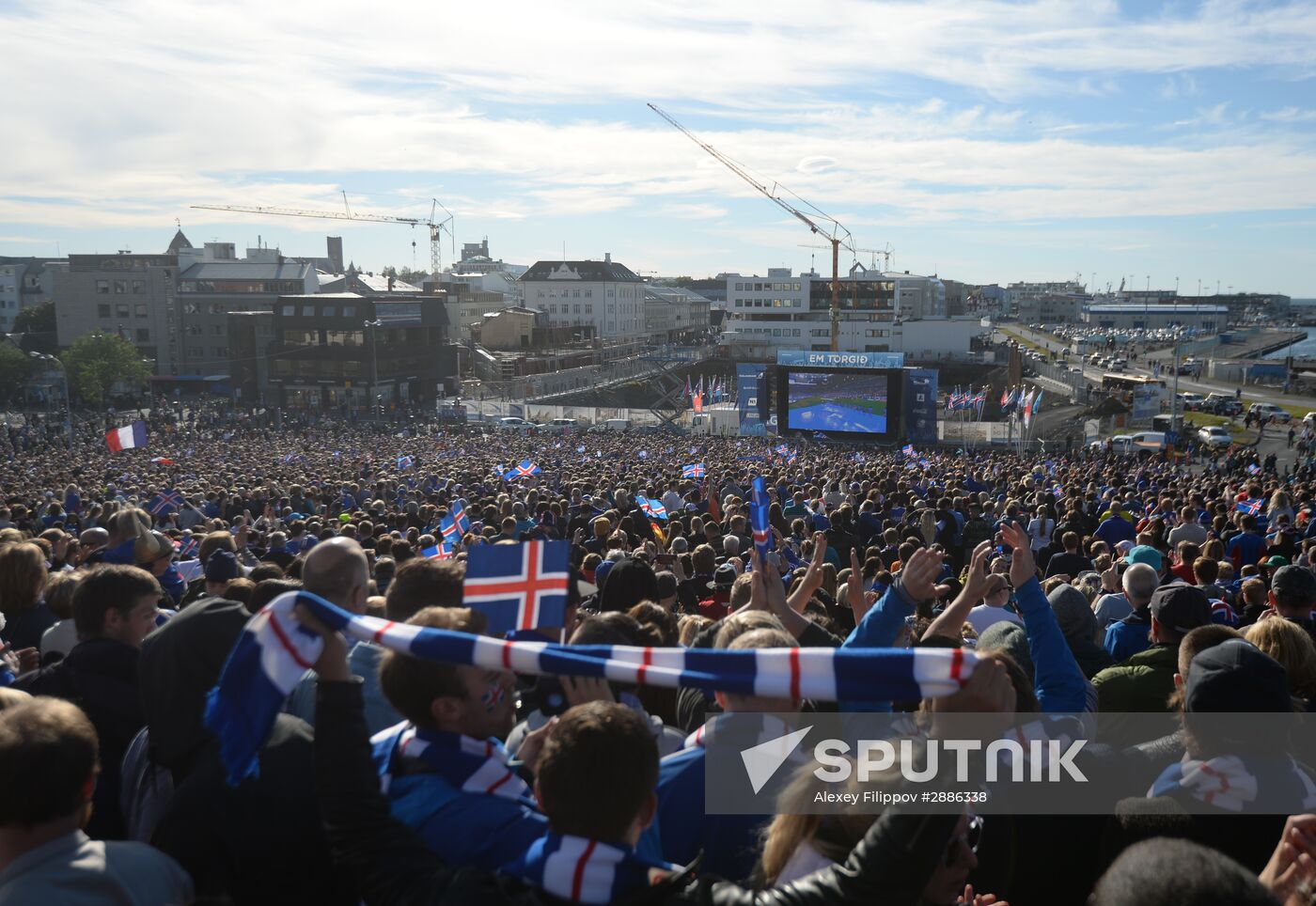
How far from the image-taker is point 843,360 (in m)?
49.0

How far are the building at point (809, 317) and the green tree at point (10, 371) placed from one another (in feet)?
223

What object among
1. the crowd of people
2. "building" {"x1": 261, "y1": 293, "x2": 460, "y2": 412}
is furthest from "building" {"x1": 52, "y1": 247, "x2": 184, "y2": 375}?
the crowd of people

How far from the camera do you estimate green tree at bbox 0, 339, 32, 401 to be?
7144 cm

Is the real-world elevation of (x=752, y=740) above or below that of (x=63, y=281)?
below

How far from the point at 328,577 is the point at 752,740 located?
1774mm

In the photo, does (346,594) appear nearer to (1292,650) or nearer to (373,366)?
(1292,650)

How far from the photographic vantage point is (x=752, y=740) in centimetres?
307

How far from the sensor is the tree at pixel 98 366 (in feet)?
220

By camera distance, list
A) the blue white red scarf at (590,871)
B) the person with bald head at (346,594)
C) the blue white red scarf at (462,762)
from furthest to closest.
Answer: the person with bald head at (346,594), the blue white red scarf at (462,762), the blue white red scarf at (590,871)

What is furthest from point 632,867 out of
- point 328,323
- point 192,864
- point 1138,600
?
point 328,323

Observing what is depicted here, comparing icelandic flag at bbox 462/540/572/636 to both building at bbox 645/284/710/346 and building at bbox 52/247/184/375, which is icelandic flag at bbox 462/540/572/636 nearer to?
building at bbox 52/247/184/375

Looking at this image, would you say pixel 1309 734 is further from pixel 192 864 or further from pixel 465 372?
pixel 465 372

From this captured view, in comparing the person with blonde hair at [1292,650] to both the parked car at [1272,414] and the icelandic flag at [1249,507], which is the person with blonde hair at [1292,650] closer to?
the icelandic flag at [1249,507]

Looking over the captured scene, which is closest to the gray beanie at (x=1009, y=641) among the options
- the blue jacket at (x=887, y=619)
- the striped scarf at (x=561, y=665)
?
the blue jacket at (x=887, y=619)
